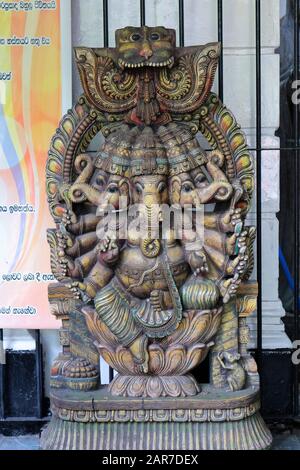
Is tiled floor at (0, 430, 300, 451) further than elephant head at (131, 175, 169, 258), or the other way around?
tiled floor at (0, 430, 300, 451)

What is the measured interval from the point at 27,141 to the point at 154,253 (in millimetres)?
886

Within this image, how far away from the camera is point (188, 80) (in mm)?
2373

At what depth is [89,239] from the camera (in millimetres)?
2400

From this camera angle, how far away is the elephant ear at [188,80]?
2350mm

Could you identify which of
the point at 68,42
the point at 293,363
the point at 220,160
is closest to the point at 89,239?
the point at 220,160

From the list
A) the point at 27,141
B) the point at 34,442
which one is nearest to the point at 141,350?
the point at 34,442

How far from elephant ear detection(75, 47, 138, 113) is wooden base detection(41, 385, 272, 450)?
102cm

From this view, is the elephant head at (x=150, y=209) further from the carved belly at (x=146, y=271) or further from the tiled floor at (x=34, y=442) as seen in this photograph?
the tiled floor at (x=34, y=442)

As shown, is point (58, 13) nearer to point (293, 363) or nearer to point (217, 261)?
point (217, 261)

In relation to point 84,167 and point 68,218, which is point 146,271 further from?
point 84,167

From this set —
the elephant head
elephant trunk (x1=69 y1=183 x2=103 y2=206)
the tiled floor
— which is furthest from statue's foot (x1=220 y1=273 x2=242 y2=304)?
the tiled floor

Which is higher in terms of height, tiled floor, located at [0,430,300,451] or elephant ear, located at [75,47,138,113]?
elephant ear, located at [75,47,138,113]

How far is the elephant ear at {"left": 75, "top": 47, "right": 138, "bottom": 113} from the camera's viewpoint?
7.76ft

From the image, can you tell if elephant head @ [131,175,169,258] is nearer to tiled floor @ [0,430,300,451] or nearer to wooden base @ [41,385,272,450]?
wooden base @ [41,385,272,450]
